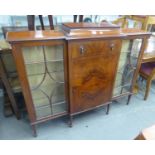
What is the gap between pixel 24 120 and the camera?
1766mm

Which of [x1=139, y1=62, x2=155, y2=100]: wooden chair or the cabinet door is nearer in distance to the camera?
the cabinet door

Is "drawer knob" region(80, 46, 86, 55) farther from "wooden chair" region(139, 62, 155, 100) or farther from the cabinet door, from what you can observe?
"wooden chair" region(139, 62, 155, 100)

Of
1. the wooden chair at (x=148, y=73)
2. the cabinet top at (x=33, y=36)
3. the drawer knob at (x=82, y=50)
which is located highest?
the cabinet top at (x=33, y=36)

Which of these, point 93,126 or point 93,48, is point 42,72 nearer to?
point 93,48

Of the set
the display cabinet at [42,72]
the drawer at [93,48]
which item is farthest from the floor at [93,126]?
the drawer at [93,48]

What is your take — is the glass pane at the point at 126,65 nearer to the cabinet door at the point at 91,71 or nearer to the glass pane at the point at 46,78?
the cabinet door at the point at 91,71

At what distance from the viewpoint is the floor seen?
1601 mm

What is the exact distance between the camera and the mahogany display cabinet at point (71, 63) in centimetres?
117

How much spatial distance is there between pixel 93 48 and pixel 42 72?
491 mm

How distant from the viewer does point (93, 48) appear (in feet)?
4.25

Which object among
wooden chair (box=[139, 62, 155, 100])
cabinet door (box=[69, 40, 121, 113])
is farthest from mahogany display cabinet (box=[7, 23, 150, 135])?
wooden chair (box=[139, 62, 155, 100])

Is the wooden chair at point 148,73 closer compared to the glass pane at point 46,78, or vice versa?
the glass pane at point 46,78
